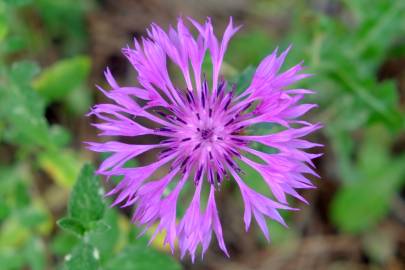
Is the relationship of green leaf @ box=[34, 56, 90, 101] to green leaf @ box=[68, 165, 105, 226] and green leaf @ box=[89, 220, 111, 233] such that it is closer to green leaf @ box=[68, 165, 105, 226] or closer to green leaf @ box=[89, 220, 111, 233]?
green leaf @ box=[68, 165, 105, 226]

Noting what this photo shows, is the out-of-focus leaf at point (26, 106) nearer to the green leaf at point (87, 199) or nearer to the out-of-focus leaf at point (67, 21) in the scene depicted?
the green leaf at point (87, 199)

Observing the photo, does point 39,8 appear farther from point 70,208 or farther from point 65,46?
point 70,208

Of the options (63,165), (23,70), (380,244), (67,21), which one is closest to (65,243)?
(63,165)

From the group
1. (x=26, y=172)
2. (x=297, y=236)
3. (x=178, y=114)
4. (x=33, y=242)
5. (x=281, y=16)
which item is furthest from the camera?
(x=281, y=16)

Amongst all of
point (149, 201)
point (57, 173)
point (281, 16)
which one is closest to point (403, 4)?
point (281, 16)

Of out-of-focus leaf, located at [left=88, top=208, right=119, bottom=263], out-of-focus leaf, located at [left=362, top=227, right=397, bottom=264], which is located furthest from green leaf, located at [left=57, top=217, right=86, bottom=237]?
out-of-focus leaf, located at [left=362, top=227, right=397, bottom=264]

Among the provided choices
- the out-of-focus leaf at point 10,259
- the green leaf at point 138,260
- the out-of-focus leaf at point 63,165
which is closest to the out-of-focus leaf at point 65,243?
the out-of-focus leaf at point 10,259
